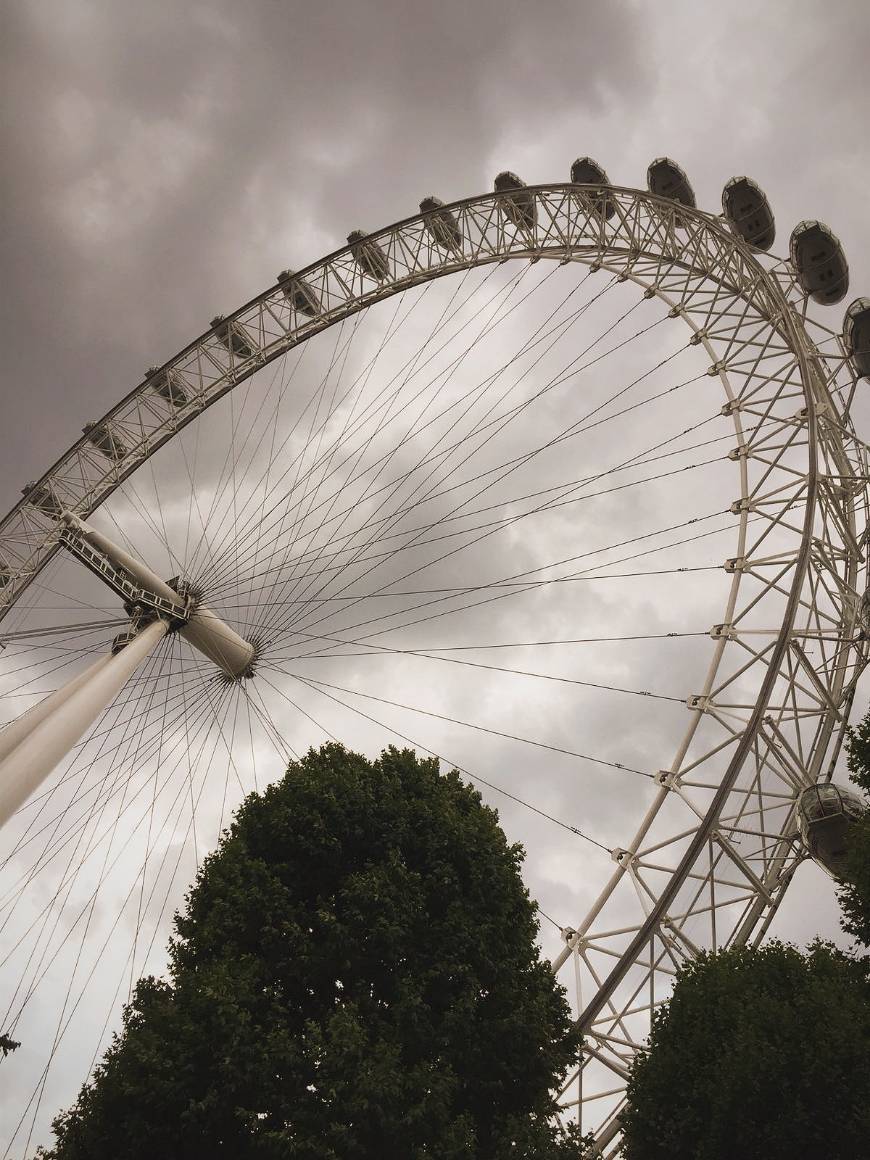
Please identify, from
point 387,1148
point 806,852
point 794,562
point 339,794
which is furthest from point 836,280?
point 387,1148

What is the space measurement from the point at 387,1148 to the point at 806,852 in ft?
38.2

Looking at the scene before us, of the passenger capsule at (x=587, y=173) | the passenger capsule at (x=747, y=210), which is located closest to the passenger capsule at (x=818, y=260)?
the passenger capsule at (x=747, y=210)

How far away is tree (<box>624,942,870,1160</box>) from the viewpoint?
12.2 metres

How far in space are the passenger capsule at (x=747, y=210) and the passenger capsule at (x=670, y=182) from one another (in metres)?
2.42

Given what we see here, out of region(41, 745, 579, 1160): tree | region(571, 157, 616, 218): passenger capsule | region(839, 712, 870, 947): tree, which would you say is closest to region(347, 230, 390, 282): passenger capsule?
region(571, 157, 616, 218): passenger capsule

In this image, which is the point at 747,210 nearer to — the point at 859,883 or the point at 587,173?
the point at 587,173

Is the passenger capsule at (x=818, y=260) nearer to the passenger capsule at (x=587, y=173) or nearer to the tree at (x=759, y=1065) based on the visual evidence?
the passenger capsule at (x=587, y=173)

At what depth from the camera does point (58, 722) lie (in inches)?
763

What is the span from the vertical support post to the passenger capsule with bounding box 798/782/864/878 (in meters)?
16.8

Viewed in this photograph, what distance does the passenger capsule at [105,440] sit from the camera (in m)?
33.8

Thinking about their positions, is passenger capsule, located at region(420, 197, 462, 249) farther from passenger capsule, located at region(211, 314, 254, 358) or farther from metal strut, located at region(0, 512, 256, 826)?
metal strut, located at region(0, 512, 256, 826)

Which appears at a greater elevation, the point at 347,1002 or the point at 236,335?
the point at 236,335

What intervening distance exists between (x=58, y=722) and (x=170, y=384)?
18.4 m

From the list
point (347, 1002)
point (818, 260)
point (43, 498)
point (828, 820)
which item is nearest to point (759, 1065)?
point (347, 1002)
